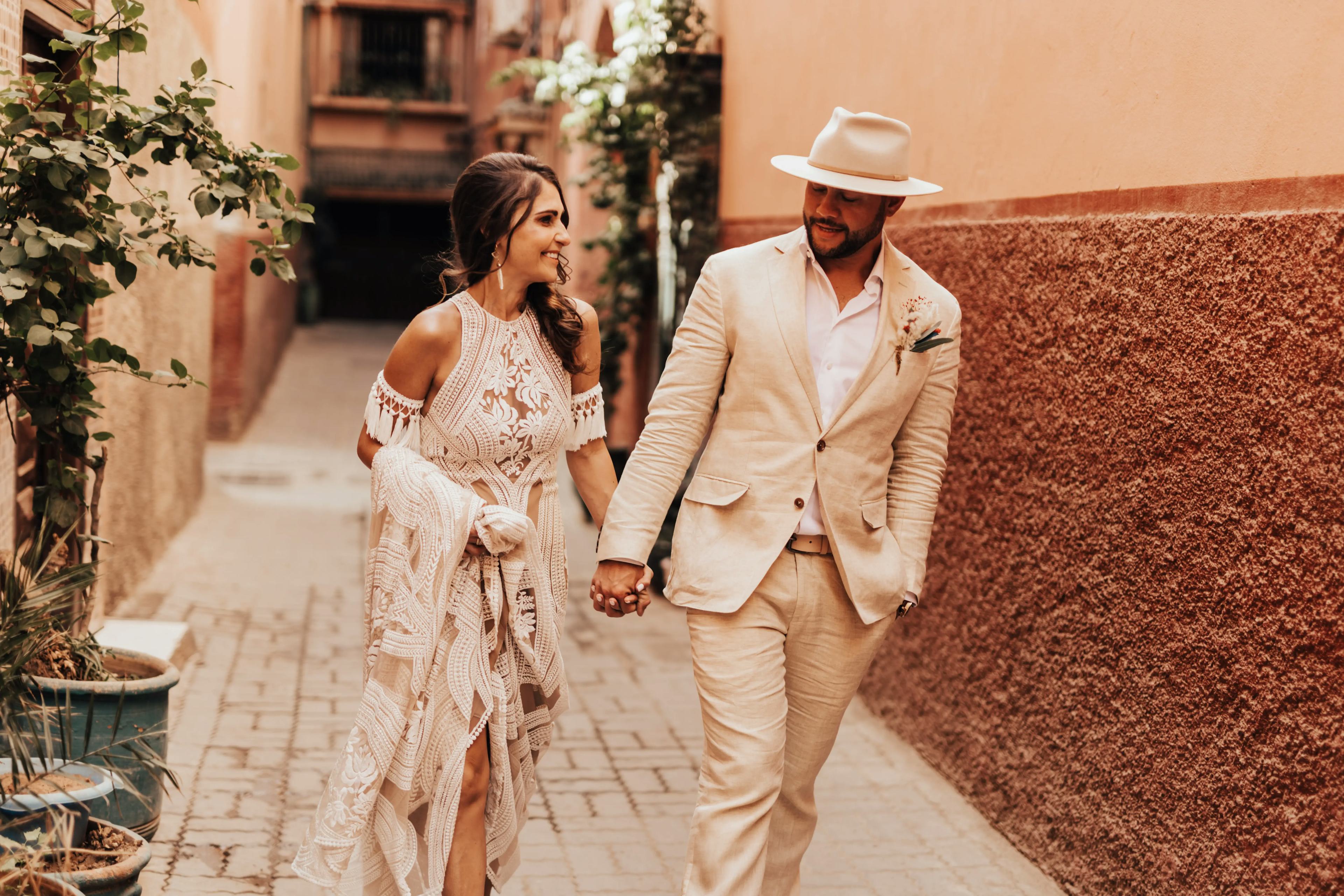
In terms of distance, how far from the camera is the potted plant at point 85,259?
3.70m

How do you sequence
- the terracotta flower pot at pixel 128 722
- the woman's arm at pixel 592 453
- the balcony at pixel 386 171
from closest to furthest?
the woman's arm at pixel 592 453, the terracotta flower pot at pixel 128 722, the balcony at pixel 386 171

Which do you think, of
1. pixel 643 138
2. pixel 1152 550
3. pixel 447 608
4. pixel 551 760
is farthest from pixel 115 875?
pixel 643 138

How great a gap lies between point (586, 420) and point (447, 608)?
0.64 m

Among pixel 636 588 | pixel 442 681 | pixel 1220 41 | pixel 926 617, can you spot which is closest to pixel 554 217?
pixel 636 588

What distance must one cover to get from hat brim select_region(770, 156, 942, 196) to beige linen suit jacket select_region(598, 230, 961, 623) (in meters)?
0.17

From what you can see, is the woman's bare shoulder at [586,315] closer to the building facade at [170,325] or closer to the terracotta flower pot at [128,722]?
the terracotta flower pot at [128,722]

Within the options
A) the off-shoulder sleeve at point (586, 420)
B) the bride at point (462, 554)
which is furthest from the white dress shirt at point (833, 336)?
the off-shoulder sleeve at point (586, 420)

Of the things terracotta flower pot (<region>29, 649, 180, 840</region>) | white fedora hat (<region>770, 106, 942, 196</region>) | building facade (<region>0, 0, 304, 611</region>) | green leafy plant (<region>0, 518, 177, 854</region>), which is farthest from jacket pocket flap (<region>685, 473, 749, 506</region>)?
building facade (<region>0, 0, 304, 611</region>)

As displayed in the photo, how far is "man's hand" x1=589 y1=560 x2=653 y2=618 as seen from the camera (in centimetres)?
352

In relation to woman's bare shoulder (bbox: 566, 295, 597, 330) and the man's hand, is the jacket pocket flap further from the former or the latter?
woman's bare shoulder (bbox: 566, 295, 597, 330)

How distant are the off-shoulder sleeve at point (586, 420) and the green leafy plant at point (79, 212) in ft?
2.91

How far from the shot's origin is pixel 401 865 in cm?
360

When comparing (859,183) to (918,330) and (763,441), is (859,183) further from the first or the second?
(763,441)

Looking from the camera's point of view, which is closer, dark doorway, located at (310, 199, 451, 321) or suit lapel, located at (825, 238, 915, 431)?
suit lapel, located at (825, 238, 915, 431)
